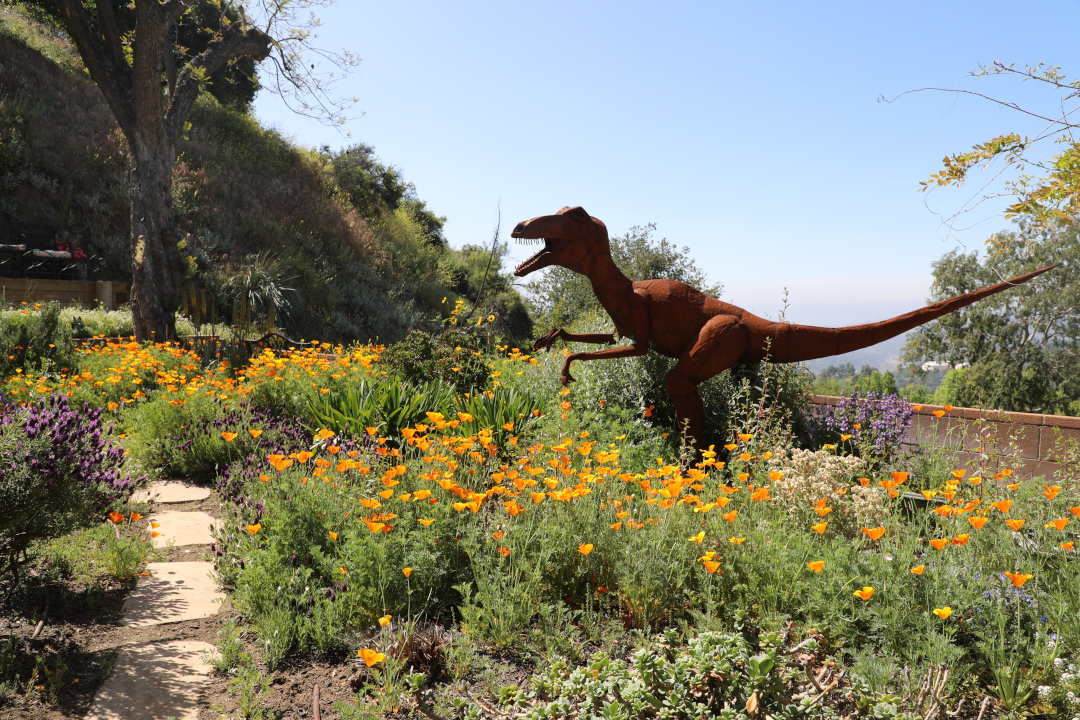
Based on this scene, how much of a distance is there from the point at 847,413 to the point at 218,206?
17823mm

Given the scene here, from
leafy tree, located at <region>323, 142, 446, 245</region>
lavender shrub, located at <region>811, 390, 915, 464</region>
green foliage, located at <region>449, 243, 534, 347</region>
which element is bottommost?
lavender shrub, located at <region>811, 390, 915, 464</region>

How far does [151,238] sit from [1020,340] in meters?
27.5

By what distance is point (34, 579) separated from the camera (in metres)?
2.67

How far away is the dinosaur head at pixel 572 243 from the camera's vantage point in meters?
4.87

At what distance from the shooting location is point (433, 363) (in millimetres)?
6254

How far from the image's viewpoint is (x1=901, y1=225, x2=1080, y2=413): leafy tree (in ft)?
70.3

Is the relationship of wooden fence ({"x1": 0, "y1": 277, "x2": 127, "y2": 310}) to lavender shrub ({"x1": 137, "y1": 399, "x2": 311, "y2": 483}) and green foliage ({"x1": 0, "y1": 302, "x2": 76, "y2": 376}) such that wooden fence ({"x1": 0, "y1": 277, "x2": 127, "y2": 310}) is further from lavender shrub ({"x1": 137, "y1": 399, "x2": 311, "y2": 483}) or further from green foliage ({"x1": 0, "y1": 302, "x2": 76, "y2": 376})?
lavender shrub ({"x1": 137, "y1": 399, "x2": 311, "y2": 483})

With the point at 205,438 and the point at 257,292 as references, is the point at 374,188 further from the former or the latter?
the point at 205,438

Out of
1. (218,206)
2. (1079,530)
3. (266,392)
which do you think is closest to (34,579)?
(266,392)

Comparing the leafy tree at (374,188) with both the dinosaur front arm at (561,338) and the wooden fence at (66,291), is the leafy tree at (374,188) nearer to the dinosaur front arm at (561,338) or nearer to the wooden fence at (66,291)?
the wooden fence at (66,291)

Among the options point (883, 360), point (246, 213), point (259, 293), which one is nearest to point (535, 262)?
point (259, 293)

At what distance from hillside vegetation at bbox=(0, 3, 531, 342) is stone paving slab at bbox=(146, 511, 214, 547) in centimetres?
715

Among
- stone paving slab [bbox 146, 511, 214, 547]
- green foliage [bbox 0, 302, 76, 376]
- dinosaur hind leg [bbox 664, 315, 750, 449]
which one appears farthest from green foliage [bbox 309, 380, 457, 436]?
green foliage [bbox 0, 302, 76, 376]

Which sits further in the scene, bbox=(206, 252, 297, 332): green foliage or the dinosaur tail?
bbox=(206, 252, 297, 332): green foliage
